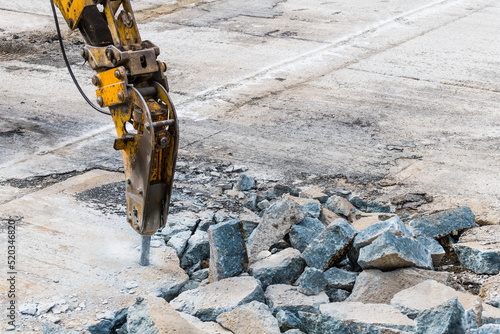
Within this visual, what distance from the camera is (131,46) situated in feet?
13.8

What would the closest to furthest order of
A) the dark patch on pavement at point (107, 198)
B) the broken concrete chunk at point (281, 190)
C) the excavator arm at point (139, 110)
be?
1. the excavator arm at point (139, 110)
2. the dark patch on pavement at point (107, 198)
3. the broken concrete chunk at point (281, 190)

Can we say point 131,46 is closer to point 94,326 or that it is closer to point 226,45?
point 94,326

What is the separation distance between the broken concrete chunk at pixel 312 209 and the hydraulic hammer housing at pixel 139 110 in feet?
4.80

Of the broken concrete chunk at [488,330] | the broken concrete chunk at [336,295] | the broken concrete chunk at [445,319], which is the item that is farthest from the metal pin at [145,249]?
the broken concrete chunk at [488,330]

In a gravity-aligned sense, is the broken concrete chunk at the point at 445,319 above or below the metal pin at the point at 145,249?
below

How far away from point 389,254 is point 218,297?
1135 millimetres

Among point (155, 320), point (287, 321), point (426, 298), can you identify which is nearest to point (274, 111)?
point (426, 298)

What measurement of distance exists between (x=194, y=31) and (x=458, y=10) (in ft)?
18.6

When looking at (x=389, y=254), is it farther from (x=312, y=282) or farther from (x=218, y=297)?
(x=218, y=297)

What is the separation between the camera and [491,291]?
176 inches

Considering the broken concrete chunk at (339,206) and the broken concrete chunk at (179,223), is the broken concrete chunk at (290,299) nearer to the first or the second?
the broken concrete chunk at (179,223)

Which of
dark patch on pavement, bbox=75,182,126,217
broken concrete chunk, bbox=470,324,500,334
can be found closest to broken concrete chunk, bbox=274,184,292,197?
dark patch on pavement, bbox=75,182,126,217

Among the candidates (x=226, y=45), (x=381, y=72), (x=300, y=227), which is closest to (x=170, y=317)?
(x=300, y=227)

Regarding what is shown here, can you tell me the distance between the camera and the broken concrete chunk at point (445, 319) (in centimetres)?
366
